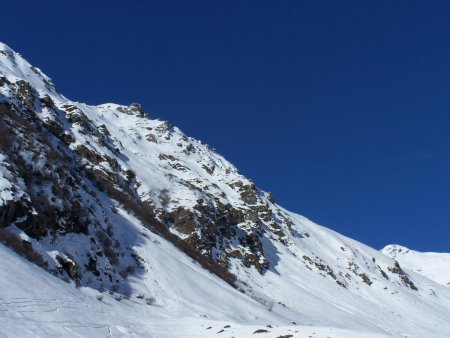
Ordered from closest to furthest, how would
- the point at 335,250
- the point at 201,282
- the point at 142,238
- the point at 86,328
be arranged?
the point at 86,328 → the point at 201,282 → the point at 142,238 → the point at 335,250

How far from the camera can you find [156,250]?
32781 mm

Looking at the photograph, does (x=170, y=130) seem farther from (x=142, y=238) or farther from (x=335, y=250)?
(x=142, y=238)

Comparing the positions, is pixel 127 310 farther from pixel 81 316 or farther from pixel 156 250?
pixel 156 250

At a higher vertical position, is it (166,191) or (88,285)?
(166,191)

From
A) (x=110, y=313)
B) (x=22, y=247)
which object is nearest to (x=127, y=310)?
(x=110, y=313)

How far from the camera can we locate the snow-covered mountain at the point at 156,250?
19641 mm

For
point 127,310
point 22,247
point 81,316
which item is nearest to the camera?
point 81,316

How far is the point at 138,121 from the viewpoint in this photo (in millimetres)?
110750

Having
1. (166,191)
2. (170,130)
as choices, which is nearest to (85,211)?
(166,191)

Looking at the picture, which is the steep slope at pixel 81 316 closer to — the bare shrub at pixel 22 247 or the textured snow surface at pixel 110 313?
the textured snow surface at pixel 110 313

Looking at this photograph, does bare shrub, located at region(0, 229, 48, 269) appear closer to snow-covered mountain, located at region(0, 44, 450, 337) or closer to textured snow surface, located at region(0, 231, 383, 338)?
snow-covered mountain, located at region(0, 44, 450, 337)

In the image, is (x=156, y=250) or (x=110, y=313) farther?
(x=156, y=250)

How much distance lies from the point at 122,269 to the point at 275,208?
67315 mm

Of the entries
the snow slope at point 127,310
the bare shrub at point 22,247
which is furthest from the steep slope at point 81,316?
the bare shrub at point 22,247
